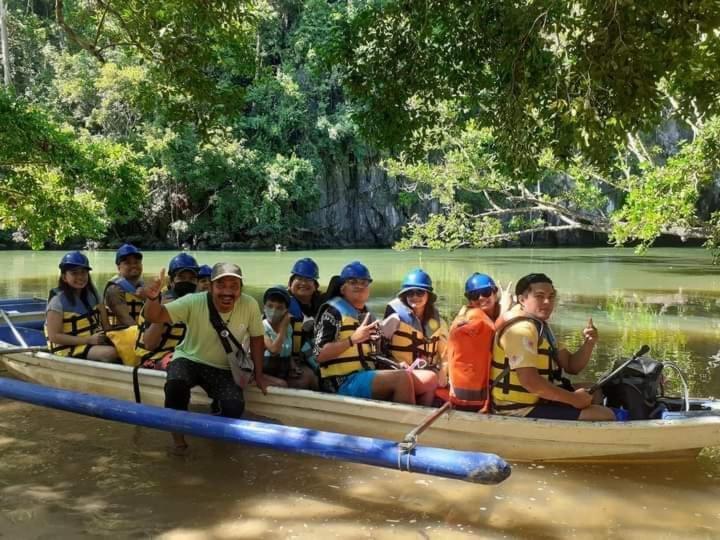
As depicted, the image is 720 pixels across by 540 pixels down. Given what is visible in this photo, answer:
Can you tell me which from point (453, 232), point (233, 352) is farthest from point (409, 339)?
point (453, 232)

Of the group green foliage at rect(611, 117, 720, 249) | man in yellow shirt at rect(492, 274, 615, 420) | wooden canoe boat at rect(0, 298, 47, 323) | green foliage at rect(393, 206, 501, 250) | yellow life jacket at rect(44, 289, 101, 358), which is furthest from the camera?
green foliage at rect(393, 206, 501, 250)

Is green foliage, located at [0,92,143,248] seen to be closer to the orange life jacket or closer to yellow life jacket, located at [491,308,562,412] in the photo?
the orange life jacket

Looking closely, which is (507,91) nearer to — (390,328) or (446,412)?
(390,328)

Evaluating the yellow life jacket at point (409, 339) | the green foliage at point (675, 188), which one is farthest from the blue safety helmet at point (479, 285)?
the green foliage at point (675, 188)

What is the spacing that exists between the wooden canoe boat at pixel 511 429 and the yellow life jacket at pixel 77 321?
6.16ft

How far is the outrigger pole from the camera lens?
2889 mm

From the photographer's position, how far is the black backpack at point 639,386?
13.8 ft

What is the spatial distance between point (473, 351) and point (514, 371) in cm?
27

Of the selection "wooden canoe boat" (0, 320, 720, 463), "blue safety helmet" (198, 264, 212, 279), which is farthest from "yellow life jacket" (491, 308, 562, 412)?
"blue safety helmet" (198, 264, 212, 279)

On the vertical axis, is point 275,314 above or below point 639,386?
above

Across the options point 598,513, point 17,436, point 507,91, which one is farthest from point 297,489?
point 507,91

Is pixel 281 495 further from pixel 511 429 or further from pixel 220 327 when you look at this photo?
pixel 511 429

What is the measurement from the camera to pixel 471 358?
412 cm

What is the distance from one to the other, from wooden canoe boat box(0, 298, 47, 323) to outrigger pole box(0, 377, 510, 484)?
362 centimetres
